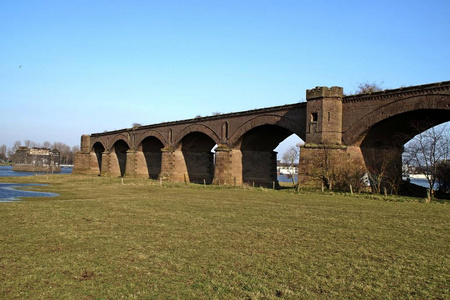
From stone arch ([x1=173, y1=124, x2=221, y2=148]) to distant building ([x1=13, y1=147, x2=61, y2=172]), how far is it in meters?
72.3

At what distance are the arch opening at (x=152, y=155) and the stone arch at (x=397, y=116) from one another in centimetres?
3336

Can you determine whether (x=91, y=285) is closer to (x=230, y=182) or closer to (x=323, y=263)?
(x=323, y=263)

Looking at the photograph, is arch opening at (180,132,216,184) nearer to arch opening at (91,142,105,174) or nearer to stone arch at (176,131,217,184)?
stone arch at (176,131,217,184)

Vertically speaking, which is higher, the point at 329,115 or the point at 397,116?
the point at 329,115

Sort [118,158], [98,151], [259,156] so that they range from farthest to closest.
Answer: [98,151], [118,158], [259,156]

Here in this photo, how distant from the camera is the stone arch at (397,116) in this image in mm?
23362

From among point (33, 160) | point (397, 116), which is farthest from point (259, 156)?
point (33, 160)

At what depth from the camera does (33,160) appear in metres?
110

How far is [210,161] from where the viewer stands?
49.8 metres

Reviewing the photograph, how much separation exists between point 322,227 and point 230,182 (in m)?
26.4

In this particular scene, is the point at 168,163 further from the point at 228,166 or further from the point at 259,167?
the point at 259,167

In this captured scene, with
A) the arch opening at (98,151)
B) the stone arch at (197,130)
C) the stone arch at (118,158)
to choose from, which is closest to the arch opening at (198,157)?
the stone arch at (197,130)

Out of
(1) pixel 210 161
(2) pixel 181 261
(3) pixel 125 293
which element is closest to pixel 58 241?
(2) pixel 181 261

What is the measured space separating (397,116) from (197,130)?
75.2ft
